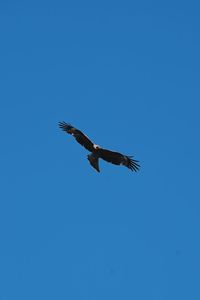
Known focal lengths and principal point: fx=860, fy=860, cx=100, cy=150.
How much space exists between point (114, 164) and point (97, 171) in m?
0.80

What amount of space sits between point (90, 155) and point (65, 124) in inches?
76.0

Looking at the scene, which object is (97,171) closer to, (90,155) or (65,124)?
(90,155)

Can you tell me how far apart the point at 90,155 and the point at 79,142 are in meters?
0.61

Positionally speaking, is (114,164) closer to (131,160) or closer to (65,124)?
(131,160)

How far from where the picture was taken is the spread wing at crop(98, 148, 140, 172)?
29603 millimetres

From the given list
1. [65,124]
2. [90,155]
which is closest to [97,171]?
[90,155]

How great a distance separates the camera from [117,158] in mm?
29859

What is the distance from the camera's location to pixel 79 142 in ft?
98.4

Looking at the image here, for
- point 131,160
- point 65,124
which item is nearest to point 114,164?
point 131,160

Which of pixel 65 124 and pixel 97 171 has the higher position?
pixel 65 124

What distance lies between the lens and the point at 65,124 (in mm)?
31125

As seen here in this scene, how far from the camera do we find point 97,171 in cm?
2948

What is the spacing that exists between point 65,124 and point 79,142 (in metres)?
1.42

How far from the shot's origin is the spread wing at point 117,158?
2960 centimetres
